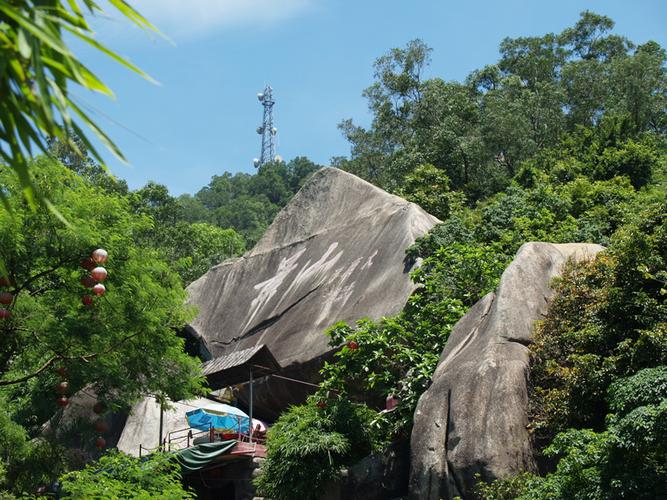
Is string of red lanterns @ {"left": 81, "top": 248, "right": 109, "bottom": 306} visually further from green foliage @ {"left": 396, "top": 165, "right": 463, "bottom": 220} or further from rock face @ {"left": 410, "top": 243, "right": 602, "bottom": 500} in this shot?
green foliage @ {"left": 396, "top": 165, "right": 463, "bottom": 220}

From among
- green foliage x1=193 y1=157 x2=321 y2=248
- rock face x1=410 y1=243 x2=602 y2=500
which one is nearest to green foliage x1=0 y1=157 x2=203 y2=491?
rock face x1=410 y1=243 x2=602 y2=500

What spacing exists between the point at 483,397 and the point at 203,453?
6398 mm

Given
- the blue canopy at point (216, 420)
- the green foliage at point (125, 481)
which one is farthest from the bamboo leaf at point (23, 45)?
the blue canopy at point (216, 420)

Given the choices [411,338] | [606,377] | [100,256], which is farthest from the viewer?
[411,338]

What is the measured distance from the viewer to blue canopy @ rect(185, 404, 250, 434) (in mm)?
19016

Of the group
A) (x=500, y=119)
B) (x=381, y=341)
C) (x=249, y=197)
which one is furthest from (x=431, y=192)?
(x=249, y=197)

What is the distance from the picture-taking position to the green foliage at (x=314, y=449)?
13.8 meters

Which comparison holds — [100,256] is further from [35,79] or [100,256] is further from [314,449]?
[35,79]

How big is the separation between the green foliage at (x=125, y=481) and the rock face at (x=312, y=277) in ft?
22.0

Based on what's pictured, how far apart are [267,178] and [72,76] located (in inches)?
2310

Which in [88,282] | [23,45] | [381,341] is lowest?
[23,45]

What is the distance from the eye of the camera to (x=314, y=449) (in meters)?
13.7

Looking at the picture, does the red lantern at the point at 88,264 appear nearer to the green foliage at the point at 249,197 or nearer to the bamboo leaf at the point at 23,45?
the bamboo leaf at the point at 23,45

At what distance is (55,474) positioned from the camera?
1381 cm
